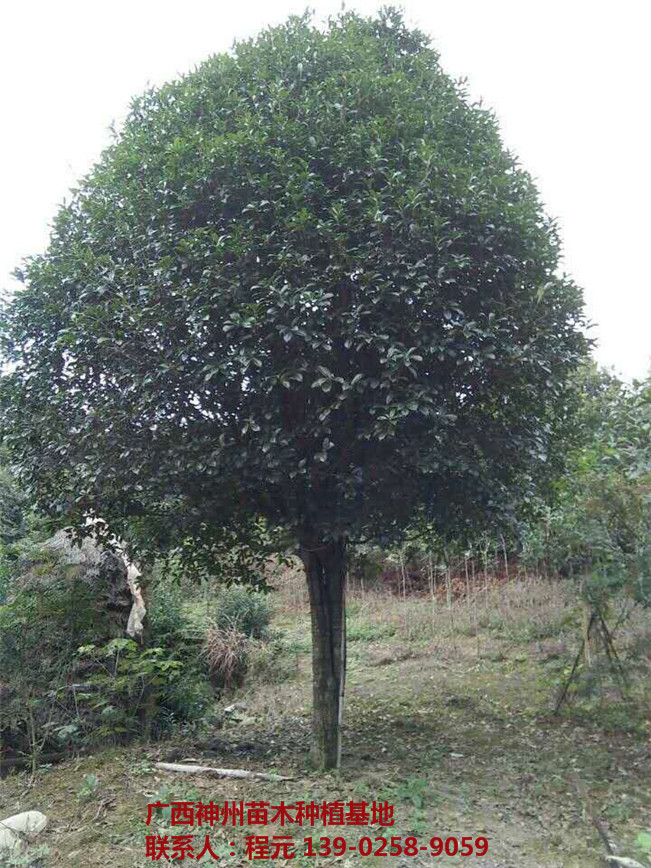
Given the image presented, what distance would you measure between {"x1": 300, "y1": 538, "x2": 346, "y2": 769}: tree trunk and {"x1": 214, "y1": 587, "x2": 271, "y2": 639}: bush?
554 cm

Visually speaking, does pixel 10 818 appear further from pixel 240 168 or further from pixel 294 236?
pixel 240 168

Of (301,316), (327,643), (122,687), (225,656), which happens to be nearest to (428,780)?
(327,643)

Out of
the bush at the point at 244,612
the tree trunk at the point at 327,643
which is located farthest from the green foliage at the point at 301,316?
the bush at the point at 244,612

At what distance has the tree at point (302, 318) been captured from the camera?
4.47 m

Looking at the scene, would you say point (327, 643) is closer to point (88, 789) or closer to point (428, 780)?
point (428, 780)

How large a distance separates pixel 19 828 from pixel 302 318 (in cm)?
386

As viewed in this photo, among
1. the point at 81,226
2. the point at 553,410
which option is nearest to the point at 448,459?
the point at 553,410

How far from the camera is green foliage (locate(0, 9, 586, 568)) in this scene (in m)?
4.47

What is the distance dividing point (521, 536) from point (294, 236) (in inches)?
124

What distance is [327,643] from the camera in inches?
223

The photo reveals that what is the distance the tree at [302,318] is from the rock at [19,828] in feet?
7.09

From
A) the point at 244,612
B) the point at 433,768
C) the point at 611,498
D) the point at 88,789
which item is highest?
the point at 611,498

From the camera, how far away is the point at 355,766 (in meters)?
5.50

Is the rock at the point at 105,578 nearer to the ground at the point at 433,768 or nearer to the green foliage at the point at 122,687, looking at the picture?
the green foliage at the point at 122,687
